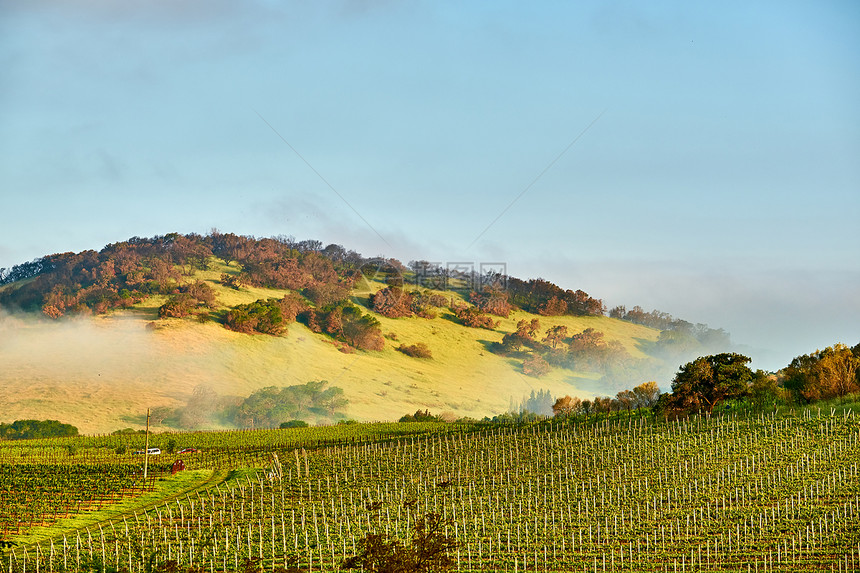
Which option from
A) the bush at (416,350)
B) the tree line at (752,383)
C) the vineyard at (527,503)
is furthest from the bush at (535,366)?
the vineyard at (527,503)

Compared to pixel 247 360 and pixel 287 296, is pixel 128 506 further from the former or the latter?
pixel 287 296

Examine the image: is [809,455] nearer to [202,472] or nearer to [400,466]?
[400,466]

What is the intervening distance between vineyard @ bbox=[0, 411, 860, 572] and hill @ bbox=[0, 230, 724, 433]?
6456 centimetres

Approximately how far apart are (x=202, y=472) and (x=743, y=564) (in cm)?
4285

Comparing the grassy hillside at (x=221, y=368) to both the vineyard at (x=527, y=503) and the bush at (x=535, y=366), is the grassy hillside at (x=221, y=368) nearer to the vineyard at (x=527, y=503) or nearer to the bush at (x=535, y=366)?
the bush at (x=535, y=366)

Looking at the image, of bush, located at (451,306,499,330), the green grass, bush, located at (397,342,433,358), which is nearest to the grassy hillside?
bush, located at (397,342,433,358)

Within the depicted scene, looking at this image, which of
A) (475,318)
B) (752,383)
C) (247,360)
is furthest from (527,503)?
(475,318)

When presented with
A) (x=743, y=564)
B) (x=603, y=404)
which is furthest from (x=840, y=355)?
(x=743, y=564)

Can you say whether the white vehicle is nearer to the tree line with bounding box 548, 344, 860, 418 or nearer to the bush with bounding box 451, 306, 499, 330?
the tree line with bounding box 548, 344, 860, 418

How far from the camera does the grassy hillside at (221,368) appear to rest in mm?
129750

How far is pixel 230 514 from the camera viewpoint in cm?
4628

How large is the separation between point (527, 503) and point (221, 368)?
106 metres

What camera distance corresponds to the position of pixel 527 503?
151 ft

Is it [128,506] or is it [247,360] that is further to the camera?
[247,360]
